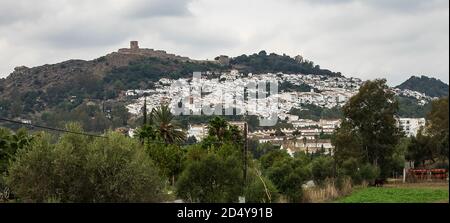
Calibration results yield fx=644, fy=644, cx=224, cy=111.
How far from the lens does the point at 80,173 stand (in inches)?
1155

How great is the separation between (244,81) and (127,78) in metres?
38.1

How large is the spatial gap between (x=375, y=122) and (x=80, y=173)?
24.9 meters

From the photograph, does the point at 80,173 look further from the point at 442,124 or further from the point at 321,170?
the point at 321,170

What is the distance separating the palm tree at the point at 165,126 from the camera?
5584 cm

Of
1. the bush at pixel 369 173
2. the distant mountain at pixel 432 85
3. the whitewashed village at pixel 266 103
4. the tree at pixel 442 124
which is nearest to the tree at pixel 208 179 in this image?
the distant mountain at pixel 432 85

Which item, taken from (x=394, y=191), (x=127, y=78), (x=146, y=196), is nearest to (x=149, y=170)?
(x=146, y=196)

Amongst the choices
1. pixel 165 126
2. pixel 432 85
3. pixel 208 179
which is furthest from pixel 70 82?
pixel 432 85

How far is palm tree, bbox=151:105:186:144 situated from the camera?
2199 inches

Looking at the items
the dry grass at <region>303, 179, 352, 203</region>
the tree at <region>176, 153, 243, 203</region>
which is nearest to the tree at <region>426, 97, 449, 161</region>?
the tree at <region>176, 153, 243, 203</region>

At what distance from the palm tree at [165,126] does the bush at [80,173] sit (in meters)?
24.8

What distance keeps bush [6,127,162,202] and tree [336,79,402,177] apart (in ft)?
70.0

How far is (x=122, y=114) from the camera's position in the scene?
12600 centimetres
